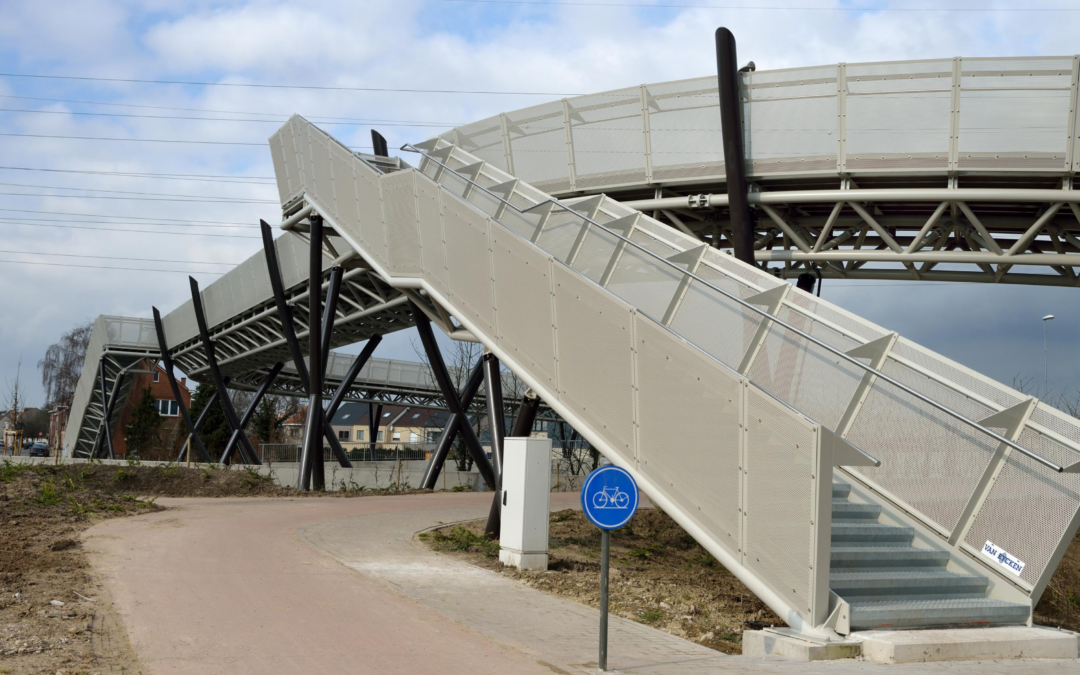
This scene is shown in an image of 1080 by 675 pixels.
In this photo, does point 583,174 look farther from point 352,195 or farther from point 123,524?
point 123,524

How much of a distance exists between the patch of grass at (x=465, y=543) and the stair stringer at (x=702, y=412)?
→ 2.84 metres

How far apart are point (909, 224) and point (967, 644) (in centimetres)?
1218

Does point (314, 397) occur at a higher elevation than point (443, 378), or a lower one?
lower

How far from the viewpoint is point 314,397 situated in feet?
78.9

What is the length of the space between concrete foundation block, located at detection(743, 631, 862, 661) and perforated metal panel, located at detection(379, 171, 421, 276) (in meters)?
8.24

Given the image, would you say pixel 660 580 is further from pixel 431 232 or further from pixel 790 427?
pixel 431 232

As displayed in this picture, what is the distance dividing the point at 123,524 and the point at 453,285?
6572mm

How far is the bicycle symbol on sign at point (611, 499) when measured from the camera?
6.21 metres

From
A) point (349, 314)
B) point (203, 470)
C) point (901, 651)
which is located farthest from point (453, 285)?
point (349, 314)

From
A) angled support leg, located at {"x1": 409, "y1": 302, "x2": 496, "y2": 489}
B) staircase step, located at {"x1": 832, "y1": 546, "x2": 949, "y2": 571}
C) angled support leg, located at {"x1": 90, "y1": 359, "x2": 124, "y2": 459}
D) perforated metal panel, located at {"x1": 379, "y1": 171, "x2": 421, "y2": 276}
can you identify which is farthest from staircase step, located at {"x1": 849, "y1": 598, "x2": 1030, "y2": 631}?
angled support leg, located at {"x1": 90, "y1": 359, "x2": 124, "y2": 459}

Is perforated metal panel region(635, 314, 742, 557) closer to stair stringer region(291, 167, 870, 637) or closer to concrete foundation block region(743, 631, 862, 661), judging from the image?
stair stringer region(291, 167, 870, 637)

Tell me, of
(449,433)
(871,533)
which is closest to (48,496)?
(449,433)

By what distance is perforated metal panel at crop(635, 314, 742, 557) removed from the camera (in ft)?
24.8

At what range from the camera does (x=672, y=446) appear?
829 centimetres
